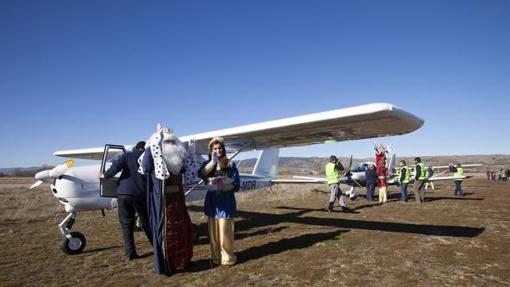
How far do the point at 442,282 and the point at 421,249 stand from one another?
1806 mm

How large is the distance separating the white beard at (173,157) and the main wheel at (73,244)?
277 centimetres

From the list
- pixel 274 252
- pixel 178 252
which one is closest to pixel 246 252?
pixel 274 252

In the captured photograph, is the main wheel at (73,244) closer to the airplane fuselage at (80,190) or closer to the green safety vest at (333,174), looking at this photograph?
the airplane fuselage at (80,190)

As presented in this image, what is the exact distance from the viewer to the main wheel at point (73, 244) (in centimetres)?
627

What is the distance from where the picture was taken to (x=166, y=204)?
5016 millimetres

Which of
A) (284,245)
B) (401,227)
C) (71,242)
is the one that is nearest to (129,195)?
(71,242)

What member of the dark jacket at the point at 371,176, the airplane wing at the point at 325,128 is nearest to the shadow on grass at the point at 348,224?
the airplane wing at the point at 325,128

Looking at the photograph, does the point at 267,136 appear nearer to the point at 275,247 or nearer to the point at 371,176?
the point at 275,247

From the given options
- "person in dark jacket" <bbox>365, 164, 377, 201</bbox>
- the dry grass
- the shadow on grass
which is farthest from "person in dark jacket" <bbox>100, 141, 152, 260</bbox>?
"person in dark jacket" <bbox>365, 164, 377, 201</bbox>

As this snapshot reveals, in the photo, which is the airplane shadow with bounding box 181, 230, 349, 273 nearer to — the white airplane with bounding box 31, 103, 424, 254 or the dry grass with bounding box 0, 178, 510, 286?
the dry grass with bounding box 0, 178, 510, 286

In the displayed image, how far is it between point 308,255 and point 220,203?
1771 millimetres

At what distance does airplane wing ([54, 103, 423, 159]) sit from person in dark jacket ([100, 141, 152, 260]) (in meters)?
2.38

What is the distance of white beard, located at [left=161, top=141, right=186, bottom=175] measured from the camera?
5070 mm

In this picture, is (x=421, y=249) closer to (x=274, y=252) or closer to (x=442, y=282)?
(x=442, y=282)
